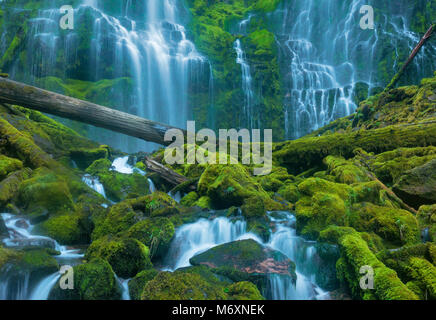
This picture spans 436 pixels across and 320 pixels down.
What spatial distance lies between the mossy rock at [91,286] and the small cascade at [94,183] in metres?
4.79

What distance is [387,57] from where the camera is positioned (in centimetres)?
2320

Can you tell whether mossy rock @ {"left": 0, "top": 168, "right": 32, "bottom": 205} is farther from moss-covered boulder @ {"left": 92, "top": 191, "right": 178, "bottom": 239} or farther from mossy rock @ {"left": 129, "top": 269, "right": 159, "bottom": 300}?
mossy rock @ {"left": 129, "top": 269, "right": 159, "bottom": 300}

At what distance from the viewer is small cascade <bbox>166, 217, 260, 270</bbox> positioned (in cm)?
459

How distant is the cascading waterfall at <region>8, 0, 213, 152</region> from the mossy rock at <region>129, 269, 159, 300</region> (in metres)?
19.0

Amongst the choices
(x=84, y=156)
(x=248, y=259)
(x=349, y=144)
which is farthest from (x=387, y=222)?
(x=84, y=156)

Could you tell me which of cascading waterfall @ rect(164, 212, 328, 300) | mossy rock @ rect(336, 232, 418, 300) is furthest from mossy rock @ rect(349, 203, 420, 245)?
cascading waterfall @ rect(164, 212, 328, 300)

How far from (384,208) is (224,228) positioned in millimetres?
2840

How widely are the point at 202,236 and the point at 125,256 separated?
171 cm

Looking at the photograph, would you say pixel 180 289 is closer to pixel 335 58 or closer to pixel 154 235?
pixel 154 235

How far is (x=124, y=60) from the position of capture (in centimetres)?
2217

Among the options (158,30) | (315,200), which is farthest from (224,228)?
(158,30)

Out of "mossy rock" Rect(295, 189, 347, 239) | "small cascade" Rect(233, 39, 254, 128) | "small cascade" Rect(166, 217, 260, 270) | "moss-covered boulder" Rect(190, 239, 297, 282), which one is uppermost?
"small cascade" Rect(233, 39, 254, 128)

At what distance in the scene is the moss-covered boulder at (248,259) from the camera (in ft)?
12.0
